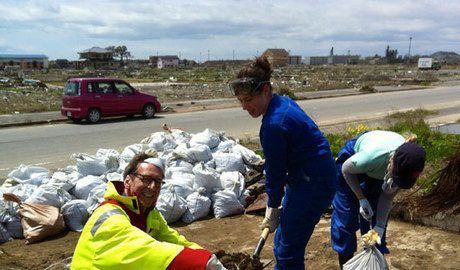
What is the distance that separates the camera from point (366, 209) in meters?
3.55

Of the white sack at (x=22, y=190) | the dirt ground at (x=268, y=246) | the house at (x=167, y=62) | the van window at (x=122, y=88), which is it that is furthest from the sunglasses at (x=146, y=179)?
the house at (x=167, y=62)

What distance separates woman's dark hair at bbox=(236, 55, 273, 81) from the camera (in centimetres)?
313

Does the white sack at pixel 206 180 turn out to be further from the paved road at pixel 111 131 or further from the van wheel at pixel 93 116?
the van wheel at pixel 93 116

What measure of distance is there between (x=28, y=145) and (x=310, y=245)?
876 cm

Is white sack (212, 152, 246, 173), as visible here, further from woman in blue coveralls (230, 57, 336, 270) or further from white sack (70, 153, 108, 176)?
woman in blue coveralls (230, 57, 336, 270)

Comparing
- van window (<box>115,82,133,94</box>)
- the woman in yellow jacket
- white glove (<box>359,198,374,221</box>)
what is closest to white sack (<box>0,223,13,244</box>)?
the woman in yellow jacket

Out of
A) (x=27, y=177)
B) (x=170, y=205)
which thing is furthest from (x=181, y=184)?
(x=27, y=177)

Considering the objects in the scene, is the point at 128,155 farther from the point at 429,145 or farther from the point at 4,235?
the point at 429,145

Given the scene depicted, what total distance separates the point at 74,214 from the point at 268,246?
232cm

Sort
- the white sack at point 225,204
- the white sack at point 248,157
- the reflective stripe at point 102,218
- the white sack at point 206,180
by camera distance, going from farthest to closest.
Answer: the white sack at point 248,157, the white sack at point 206,180, the white sack at point 225,204, the reflective stripe at point 102,218

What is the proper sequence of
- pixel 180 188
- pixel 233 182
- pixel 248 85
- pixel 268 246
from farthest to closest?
pixel 233 182, pixel 180 188, pixel 268 246, pixel 248 85

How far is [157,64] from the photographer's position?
113312mm

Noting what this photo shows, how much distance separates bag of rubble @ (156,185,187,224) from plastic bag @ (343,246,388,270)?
2.77 metres

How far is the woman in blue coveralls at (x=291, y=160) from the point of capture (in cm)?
307
